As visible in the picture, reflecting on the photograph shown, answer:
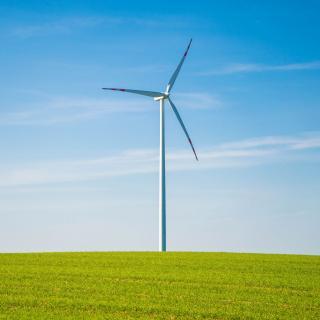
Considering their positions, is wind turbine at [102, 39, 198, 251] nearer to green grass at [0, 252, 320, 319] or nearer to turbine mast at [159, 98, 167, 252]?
turbine mast at [159, 98, 167, 252]

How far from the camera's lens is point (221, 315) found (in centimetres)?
1684

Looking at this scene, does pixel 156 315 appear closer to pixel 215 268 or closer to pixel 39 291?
pixel 39 291

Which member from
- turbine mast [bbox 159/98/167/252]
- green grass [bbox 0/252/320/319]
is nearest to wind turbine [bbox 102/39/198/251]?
turbine mast [bbox 159/98/167/252]

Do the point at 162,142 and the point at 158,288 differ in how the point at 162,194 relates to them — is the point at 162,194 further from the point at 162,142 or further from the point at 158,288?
the point at 158,288

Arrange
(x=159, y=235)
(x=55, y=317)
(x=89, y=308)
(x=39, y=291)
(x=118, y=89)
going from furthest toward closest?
1. (x=118, y=89)
2. (x=159, y=235)
3. (x=39, y=291)
4. (x=89, y=308)
5. (x=55, y=317)

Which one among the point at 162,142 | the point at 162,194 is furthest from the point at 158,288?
the point at 162,142

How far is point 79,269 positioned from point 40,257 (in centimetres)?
670

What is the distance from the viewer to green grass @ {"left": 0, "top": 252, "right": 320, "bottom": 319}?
56.2 ft

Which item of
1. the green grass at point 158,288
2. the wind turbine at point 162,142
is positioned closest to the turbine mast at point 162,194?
the wind turbine at point 162,142

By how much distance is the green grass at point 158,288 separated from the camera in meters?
17.1

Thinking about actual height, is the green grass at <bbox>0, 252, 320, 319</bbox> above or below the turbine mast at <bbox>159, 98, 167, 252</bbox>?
below

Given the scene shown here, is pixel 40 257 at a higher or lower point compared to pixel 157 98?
lower

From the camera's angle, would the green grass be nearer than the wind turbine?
Yes

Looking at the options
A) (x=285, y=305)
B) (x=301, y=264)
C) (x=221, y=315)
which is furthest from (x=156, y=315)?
(x=301, y=264)
